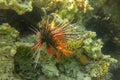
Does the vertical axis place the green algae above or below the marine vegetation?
above

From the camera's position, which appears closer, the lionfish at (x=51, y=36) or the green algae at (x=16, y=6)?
the lionfish at (x=51, y=36)

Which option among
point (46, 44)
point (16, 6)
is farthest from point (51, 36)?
point (16, 6)

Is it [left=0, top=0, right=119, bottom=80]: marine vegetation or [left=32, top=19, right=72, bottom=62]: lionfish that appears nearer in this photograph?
[left=32, top=19, right=72, bottom=62]: lionfish

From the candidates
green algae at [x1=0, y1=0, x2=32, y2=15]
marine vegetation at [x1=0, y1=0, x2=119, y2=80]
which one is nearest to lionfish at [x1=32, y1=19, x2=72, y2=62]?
marine vegetation at [x1=0, y1=0, x2=119, y2=80]

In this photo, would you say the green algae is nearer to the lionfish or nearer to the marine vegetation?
the marine vegetation

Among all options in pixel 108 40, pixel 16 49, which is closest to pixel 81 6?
pixel 108 40

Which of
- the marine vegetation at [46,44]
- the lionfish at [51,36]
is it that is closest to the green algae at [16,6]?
the marine vegetation at [46,44]

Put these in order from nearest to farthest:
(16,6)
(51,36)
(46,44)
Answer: (51,36) < (46,44) < (16,6)

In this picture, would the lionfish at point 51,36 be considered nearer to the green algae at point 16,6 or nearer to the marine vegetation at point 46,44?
the marine vegetation at point 46,44

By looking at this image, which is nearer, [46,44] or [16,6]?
[46,44]

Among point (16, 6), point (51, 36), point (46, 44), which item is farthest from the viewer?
point (16, 6)

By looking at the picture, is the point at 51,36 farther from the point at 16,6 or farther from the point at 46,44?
the point at 16,6

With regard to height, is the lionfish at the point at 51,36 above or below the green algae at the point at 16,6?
below

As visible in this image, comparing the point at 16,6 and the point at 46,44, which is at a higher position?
the point at 16,6
